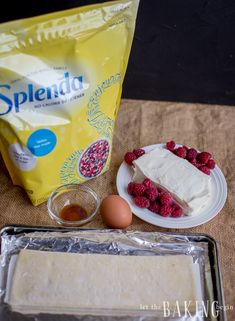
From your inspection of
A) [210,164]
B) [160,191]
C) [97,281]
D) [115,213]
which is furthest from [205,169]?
[97,281]

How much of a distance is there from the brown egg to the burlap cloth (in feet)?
0.14

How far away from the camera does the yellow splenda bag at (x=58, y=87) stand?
2.76 feet

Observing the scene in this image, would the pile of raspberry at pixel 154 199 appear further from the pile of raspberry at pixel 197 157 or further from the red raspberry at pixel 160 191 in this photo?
the pile of raspberry at pixel 197 157

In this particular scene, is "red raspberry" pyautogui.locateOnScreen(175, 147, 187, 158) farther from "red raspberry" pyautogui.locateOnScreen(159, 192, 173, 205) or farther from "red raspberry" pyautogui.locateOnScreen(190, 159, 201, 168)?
"red raspberry" pyautogui.locateOnScreen(159, 192, 173, 205)

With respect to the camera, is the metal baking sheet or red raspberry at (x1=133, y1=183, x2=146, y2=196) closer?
the metal baking sheet

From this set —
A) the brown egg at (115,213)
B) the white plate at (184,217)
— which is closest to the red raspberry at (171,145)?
the white plate at (184,217)

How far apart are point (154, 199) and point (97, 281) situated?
0.85ft

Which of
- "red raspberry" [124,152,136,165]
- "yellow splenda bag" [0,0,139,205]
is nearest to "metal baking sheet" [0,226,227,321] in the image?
"yellow splenda bag" [0,0,139,205]

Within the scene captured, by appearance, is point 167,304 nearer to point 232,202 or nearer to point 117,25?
point 232,202

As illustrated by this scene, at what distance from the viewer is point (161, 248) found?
0.91 m

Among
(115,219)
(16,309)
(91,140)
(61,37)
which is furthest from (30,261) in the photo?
(61,37)

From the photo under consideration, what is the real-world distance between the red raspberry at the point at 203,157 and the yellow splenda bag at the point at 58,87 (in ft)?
0.83

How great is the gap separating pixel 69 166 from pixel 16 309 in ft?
1.16

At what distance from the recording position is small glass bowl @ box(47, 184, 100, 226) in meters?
1.02
